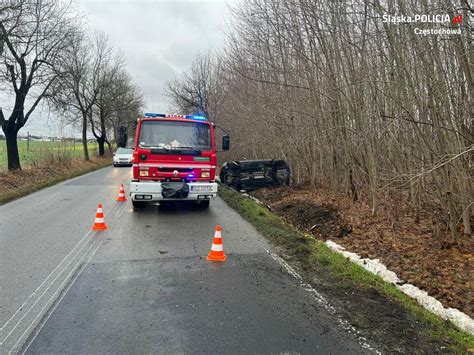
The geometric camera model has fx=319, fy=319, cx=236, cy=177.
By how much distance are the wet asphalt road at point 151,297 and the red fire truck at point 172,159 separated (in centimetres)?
168

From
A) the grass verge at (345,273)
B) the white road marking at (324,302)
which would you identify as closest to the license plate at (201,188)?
the grass verge at (345,273)

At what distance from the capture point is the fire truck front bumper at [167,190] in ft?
27.2

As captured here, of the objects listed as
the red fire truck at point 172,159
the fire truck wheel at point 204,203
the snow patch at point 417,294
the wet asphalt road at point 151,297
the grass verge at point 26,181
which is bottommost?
the snow patch at point 417,294

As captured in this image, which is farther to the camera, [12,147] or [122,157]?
[122,157]

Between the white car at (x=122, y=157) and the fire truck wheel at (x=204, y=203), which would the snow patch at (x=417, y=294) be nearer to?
the fire truck wheel at (x=204, y=203)

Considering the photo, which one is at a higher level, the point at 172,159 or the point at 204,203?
the point at 172,159

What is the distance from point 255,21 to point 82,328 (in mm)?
10398

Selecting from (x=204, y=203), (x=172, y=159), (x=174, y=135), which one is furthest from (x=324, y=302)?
(x=204, y=203)

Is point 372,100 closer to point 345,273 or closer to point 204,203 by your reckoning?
point 345,273

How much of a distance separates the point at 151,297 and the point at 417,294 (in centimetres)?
327

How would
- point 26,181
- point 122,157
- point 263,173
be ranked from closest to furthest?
point 263,173 → point 26,181 → point 122,157

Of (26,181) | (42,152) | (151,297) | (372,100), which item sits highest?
(372,100)

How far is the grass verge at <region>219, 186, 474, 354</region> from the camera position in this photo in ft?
10.1

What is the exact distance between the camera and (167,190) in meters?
8.40
